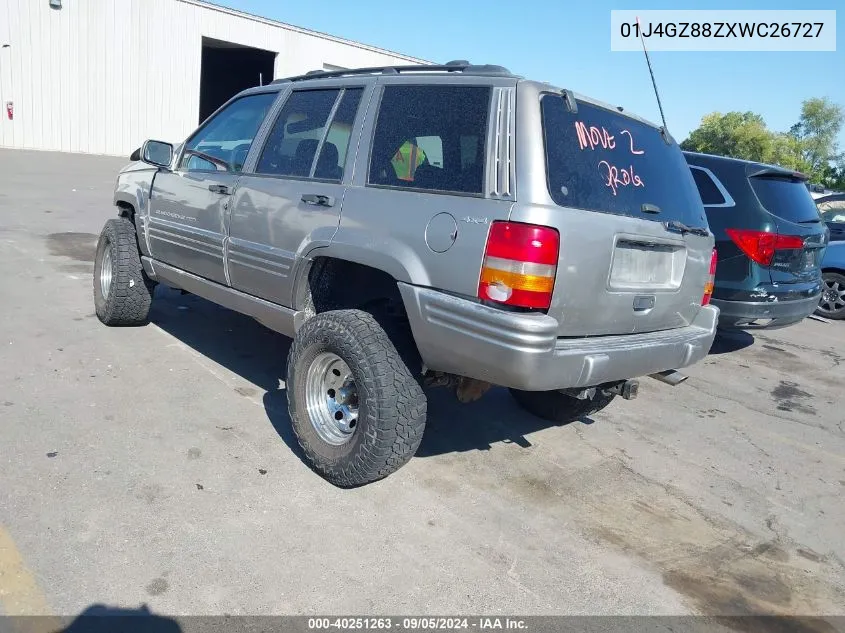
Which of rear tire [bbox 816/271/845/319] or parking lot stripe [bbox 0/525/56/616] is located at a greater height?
rear tire [bbox 816/271/845/319]

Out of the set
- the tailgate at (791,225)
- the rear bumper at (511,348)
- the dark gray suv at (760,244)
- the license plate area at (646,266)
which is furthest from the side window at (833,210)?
the rear bumper at (511,348)

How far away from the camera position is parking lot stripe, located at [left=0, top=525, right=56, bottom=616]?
231cm

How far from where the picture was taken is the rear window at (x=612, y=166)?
2.94 metres

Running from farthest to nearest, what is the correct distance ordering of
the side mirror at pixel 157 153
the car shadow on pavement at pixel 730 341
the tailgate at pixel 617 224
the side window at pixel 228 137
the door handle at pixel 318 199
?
1. the car shadow on pavement at pixel 730 341
2. the side mirror at pixel 157 153
3. the side window at pixel 228 137
4. the door handle at pixel 318 199
5. the tailgate at pixel 617 224

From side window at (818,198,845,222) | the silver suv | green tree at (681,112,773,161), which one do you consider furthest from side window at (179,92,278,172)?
green tree at (681,112,773,161)

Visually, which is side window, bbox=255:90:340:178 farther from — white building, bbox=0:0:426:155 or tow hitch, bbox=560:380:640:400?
white building, bbox=0:0:426:155

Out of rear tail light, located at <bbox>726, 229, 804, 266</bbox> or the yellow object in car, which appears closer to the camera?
the yellow object in car

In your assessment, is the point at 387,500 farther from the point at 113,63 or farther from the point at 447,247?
the point at 113,63

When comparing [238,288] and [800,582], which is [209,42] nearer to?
[238,288]

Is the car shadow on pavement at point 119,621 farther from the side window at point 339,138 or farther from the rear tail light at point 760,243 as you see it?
the rear tail light at point 760,243

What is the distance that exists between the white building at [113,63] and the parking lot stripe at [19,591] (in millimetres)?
23986

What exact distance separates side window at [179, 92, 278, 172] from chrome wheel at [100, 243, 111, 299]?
4.13ft

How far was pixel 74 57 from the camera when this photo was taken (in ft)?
73.9

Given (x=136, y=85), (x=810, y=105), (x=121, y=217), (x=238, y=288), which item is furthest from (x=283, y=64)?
(x=810, y=105)
